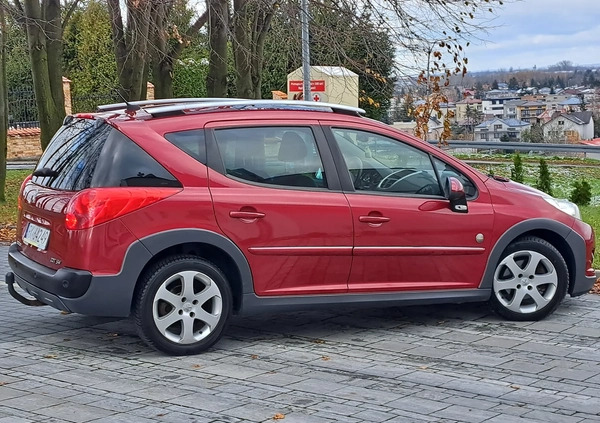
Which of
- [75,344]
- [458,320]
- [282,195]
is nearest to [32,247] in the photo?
[75,344]

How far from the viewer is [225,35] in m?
19.5

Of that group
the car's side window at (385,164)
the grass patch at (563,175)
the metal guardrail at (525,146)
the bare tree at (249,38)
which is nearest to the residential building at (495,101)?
the metal guardrail at (525,146)

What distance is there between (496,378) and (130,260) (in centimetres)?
246

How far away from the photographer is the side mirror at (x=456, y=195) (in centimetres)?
771

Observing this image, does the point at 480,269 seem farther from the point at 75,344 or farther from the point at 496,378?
the point at 75,344

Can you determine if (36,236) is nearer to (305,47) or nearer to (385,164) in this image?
(385,164)

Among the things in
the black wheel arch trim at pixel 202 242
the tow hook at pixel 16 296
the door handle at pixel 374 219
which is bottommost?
the tow hook at pixel 16 296

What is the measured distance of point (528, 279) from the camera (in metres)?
8.04

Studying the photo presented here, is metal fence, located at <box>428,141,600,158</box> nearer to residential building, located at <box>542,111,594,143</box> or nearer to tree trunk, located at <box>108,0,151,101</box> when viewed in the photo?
residential building, located at <box>542,111,594,143</box>

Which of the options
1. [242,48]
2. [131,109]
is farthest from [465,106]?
[131,109]

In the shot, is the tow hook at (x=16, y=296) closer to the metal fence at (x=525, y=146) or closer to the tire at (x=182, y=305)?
the tire at (x=182, y=305)

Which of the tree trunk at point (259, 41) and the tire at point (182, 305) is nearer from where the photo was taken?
the tire at point (182, 305)

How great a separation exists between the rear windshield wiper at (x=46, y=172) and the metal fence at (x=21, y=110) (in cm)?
→ 2869

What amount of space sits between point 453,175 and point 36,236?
3.13 meters
